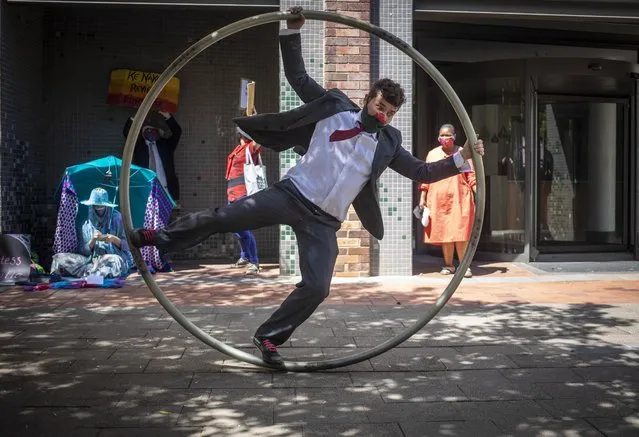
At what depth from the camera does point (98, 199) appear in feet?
33.4

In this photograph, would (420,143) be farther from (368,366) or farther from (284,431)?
(284,431)

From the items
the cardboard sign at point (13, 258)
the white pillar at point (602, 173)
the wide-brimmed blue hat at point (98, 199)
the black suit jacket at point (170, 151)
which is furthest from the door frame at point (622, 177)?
the cardboard sign at point (13, 258)

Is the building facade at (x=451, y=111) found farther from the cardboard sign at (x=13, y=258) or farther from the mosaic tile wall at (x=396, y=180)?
the cardboard sign at (x=13, y=258)

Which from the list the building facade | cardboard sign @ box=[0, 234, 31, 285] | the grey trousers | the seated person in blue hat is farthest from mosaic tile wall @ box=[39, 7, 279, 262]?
the grey trousers

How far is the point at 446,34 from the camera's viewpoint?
13.0 m

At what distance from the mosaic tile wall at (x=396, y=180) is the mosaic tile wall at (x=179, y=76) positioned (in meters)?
2.73

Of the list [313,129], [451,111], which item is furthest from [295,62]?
[451,111]

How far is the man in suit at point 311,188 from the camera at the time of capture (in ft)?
17.8

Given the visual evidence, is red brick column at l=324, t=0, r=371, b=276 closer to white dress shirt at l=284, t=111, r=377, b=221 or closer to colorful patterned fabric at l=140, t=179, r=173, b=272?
colorful patterned fabric at l=140, t=179, r=173, b=272

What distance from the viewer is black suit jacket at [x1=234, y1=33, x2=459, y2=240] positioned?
553 centimetres

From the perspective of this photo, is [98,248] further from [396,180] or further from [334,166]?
[334,166]

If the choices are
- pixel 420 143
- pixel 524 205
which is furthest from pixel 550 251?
pixel 420 143

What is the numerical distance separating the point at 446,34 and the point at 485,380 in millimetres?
8723

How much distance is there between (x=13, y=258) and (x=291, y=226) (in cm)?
592
